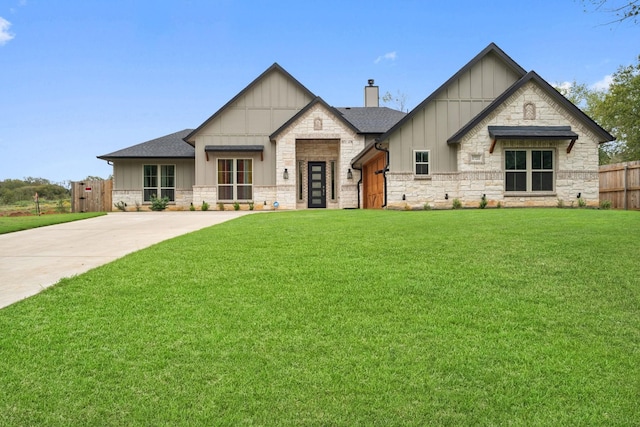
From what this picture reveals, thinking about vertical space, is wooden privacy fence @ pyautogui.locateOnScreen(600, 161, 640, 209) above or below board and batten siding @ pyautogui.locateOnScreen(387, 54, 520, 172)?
below

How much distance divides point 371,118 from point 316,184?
4.84 meters

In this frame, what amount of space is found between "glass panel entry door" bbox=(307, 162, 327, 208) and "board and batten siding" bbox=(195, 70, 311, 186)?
1876 millimetres

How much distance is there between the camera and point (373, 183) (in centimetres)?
1964

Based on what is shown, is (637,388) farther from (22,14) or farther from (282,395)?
(22,14)

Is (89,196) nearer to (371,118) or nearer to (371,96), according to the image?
(371,118)

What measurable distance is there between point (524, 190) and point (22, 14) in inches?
729

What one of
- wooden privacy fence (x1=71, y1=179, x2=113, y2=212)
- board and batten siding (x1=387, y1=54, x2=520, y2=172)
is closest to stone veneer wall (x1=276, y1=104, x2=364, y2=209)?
board and batten siding (x1=387, y1=54, x2=520, y2=172)

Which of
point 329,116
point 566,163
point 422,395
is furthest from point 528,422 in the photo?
point 329,116

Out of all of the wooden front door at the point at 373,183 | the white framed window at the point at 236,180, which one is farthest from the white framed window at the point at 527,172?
the white framed window at the point at 236,180

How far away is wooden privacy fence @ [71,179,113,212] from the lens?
22.1 metres

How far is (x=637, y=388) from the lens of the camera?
279 cm

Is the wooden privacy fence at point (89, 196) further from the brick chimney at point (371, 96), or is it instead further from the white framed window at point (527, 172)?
the white framed window at point (527, 172)

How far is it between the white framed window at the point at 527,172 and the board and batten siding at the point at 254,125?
10.5 meters

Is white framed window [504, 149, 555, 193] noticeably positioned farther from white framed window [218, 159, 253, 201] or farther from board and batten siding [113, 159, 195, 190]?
board and batten siding [113, 159, 195, 190]
